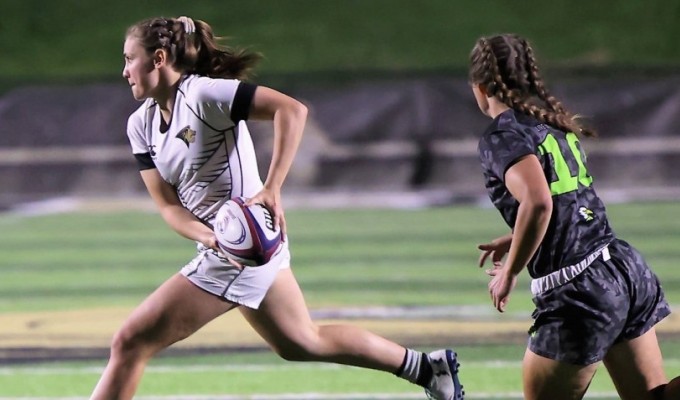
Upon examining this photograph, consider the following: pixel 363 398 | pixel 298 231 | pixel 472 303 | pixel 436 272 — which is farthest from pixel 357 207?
pixel 363 398

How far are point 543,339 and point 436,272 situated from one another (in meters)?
5.85

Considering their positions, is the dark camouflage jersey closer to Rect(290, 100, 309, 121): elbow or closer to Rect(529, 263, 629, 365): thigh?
Rect(529, 263, 629, 365): thigh

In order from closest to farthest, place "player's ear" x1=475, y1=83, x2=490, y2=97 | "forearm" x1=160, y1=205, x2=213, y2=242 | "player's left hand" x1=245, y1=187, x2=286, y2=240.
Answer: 1. "player's ear" x1=475, y1=83, x2=490, y2=97
2. "player's left hand" x1=245, y1=187, x2=286, y2=240
3. "forearm" x1=160, y1=205, x2=213, y2=242

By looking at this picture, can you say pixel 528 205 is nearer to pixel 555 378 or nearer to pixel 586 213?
pixel 586 213

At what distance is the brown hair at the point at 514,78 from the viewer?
157 inches

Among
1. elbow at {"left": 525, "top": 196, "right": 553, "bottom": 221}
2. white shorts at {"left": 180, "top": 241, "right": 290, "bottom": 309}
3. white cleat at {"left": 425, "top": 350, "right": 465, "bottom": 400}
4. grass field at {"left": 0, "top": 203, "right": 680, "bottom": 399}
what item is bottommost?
grass field at {"left": 0, "top": 203, "right": 680, "bottom": 399}

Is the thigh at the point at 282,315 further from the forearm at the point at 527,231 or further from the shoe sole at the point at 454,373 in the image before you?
the forearm at the point at 527,231

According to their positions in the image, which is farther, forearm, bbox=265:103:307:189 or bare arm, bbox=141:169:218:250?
bare arm, bbox=141:169:218:250

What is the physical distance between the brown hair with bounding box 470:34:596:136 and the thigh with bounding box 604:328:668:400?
75cm

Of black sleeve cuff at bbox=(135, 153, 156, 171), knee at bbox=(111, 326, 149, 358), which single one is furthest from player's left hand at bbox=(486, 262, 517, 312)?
black sleeve cuff at bbox=(135, 153, 156, 171)

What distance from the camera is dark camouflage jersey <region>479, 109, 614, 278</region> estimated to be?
3.91 m

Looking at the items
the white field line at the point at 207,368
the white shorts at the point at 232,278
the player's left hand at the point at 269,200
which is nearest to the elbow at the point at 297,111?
the player's left hand at the point at 269,200

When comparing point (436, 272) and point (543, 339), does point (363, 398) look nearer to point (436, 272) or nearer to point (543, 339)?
point (543, 339)

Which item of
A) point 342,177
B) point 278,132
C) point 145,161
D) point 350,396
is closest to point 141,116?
point 145,161
